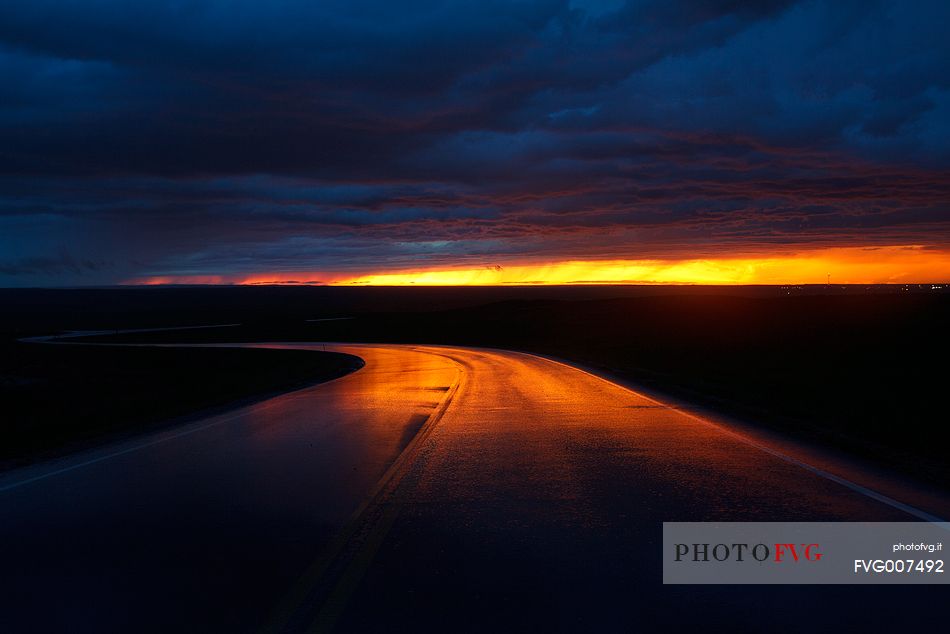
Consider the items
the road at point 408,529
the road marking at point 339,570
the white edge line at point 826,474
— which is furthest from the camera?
the white edge line at point 826,474

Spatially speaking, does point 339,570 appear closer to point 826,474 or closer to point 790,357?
point 826,474

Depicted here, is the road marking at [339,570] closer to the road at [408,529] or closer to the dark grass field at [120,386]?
the road at [408,529]

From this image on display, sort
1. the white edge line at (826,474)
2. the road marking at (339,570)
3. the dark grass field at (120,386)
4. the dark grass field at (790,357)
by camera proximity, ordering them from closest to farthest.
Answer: the road marking at (339,570), the white edge line at (826,474), the dark grass field at (790,357), the dark grass field at (120,386)

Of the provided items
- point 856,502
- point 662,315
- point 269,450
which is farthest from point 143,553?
point 662,315

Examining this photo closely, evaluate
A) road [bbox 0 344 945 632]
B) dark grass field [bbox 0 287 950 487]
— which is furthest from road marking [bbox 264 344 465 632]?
dark grass field [bbox 0 287 950 487]

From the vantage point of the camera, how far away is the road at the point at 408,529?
16.8 feet

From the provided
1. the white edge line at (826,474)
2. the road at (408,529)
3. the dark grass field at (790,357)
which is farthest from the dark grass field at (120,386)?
the white edge line at (826,474)

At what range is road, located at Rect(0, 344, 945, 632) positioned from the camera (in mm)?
5105

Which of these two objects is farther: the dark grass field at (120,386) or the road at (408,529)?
the dark grass field at (120,386)

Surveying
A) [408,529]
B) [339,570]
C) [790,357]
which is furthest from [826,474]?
[790,357]

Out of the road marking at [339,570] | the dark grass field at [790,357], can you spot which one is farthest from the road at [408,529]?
the dark grass field at [790,357]

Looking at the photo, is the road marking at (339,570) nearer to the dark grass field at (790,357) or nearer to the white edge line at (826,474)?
the white edge line at (826,474)

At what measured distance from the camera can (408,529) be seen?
7.11 m

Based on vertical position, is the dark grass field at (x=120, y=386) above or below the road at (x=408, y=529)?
below
